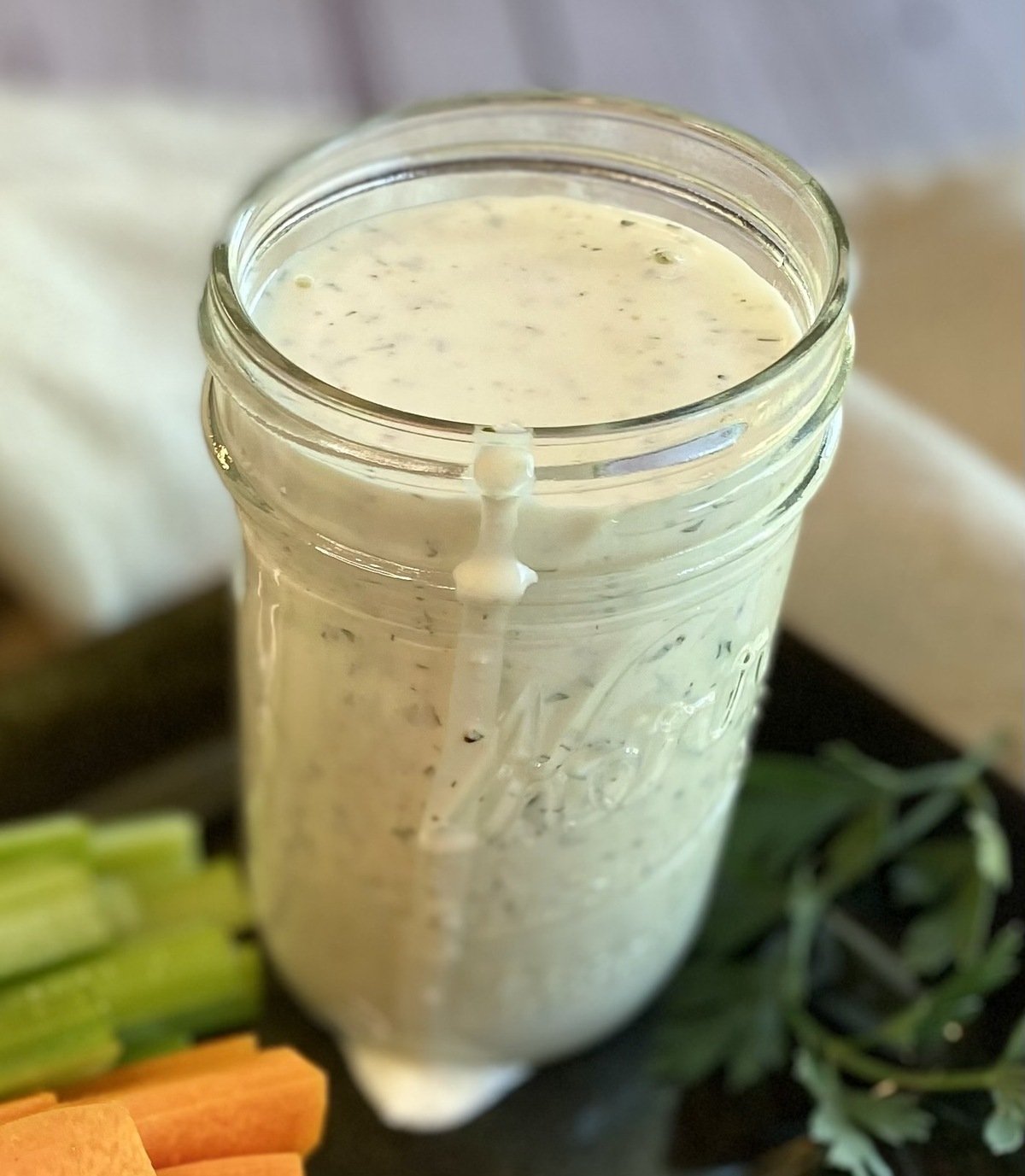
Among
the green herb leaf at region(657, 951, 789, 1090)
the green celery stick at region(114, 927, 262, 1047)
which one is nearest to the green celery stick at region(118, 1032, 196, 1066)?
the green celery stick at region(114, 927, 262, 1047)

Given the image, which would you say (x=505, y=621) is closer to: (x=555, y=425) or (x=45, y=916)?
(x=555, y=425)

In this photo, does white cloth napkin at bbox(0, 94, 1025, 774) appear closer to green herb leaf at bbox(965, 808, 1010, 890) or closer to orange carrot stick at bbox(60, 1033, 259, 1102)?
green herb leaf at bbox(965, 808, 1010, 890)

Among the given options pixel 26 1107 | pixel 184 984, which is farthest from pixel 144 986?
pixel 26 1107

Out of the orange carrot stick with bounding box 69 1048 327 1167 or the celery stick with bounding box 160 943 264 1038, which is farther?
the celery stick with bounding box 160 943 264 1038

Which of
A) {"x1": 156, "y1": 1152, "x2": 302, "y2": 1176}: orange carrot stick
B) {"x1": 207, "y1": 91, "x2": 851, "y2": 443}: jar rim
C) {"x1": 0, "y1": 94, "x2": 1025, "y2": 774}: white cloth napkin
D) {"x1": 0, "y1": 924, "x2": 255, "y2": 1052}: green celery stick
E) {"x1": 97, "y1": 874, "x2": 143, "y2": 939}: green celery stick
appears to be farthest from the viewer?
{"x1": 0, "y1": 94, "x2": 1025, "y2": 774}: white cloth napkin

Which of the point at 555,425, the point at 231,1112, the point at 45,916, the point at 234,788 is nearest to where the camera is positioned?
the point at 555,425

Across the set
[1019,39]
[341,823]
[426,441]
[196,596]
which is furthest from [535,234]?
[1019,39]
